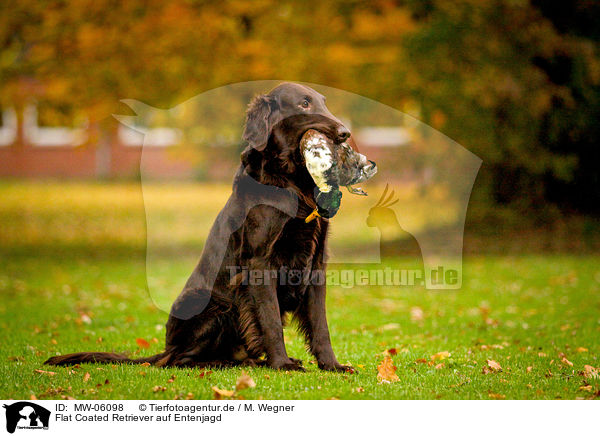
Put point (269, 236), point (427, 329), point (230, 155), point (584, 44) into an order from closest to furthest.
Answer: point (269, 236)
point (427, 329)
point (584, 44)
point (230, 155)

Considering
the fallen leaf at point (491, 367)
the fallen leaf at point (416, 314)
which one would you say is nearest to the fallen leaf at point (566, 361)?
the fallen leaf at point (491, 367)

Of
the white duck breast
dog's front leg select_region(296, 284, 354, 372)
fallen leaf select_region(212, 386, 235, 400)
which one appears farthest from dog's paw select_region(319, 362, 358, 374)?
the white duck breast

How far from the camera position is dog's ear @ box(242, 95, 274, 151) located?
471 centimetres

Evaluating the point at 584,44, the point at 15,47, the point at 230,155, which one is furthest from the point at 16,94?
the point at 584,44

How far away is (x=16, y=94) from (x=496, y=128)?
9.62m

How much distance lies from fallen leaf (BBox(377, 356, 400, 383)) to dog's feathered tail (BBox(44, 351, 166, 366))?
5.18 feet

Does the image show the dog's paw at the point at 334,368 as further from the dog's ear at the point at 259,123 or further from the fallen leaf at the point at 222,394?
the dog's ear at the point at 259,123

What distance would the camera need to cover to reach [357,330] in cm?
732

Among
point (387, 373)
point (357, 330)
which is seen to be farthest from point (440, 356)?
point (357, 330)

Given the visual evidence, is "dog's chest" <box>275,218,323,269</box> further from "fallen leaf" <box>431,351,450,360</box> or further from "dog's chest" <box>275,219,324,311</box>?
"fallen leaf" <box>431,351,450,360</box>

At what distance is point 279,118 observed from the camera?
4.71 m

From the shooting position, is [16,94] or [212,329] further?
[16,94]

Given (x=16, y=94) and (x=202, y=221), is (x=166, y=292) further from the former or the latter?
(x=202, y=221)

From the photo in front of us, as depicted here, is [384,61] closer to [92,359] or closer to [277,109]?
[277,109]
